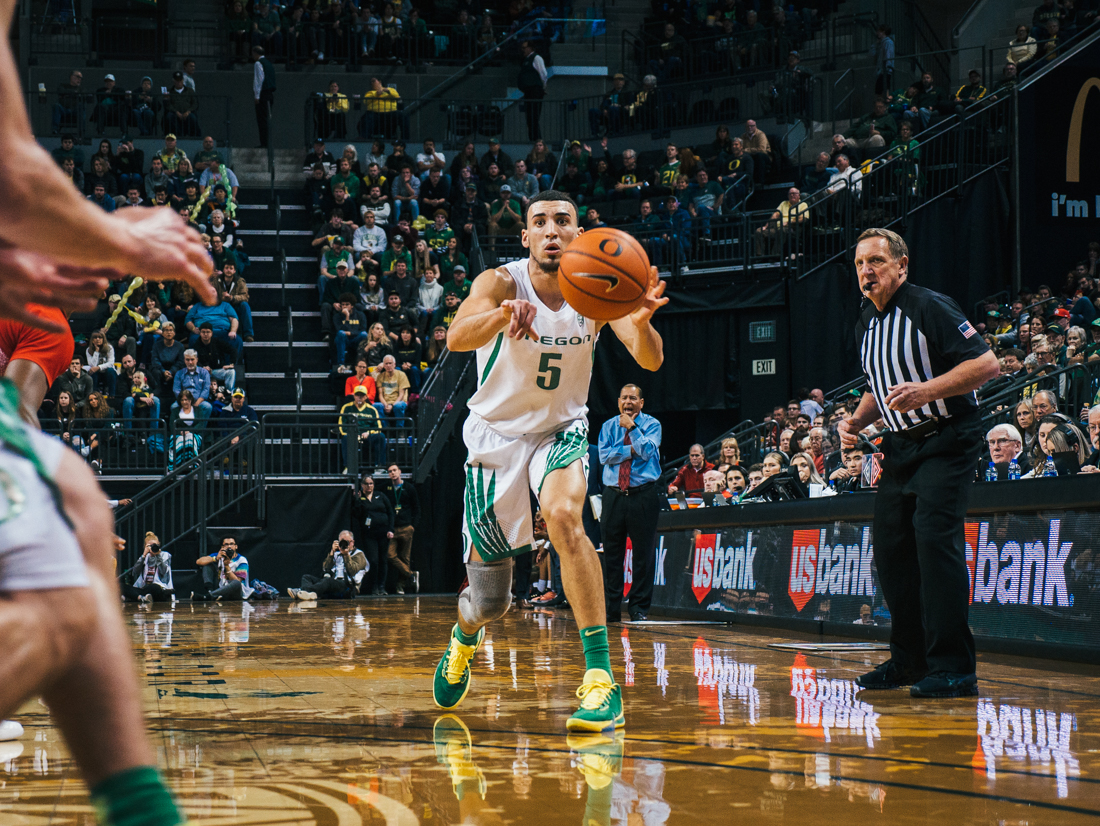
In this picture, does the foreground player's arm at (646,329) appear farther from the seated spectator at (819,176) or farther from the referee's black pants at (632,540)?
the seated spectator at (819,176)

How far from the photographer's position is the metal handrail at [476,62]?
2677 centimetres

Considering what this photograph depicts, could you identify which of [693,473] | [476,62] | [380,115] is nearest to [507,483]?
[693,473]

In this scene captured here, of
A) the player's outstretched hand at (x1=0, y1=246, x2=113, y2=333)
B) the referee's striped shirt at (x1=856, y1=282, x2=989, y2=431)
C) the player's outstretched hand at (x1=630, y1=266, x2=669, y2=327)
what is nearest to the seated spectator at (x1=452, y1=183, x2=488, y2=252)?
the referee's striped shirt at (x1=856, y1=282, x2=989, y2=431)

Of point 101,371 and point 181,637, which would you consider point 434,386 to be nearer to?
point 101,371

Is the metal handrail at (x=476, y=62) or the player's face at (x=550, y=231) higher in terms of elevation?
the metal handrail at (x=476, y=62)

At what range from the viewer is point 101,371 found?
60.6ft

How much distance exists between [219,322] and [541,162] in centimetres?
793

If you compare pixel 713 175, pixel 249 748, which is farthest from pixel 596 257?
pixel 713 175

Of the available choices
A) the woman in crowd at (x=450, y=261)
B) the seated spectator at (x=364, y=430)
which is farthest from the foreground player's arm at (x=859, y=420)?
the woman in crowd at (x=450, y=261)

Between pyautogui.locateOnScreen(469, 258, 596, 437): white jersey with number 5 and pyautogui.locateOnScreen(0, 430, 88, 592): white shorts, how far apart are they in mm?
3645

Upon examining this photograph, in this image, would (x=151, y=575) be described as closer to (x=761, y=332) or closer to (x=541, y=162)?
(x=761, y=332)

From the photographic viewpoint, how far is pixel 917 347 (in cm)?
590

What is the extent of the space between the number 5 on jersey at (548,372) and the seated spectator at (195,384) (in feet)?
44.5

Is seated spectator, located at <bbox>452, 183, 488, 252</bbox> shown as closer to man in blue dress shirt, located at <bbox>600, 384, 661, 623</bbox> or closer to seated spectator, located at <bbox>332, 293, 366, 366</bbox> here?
seated spectator, located at <bbox>332, 293, 366, 366</bbox>
